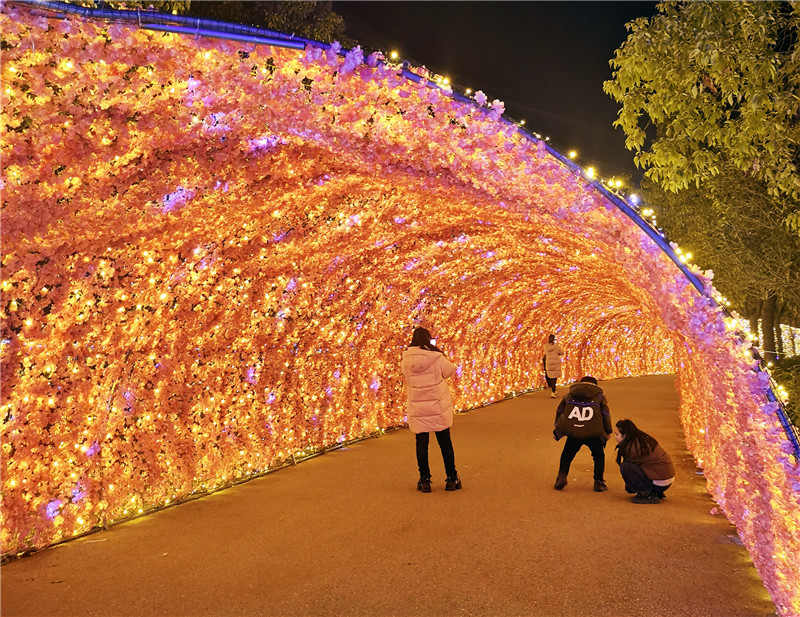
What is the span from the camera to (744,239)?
16.1 metres

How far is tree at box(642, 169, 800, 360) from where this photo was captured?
523 inches

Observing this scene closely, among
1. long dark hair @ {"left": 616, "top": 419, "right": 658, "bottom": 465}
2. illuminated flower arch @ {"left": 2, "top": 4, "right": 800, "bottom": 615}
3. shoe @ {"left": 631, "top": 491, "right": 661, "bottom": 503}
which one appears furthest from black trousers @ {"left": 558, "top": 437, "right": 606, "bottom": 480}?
illuminated flower arch @ {"left": 2, "top": 4, "right": 800, "bottom": 615}

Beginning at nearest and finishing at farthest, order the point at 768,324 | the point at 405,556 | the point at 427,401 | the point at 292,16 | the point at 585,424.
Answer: the point at 405,556, the point at 585,424, the point at 427,401, the point at 292,16, the point at 768,324

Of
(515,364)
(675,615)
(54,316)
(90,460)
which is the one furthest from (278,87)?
(515,364)

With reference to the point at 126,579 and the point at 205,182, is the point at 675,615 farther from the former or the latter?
the point at 205,182

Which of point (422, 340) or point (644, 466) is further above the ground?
point (422, 340)

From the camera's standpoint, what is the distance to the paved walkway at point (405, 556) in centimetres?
491

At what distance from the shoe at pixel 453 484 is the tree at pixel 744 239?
5.60 metres

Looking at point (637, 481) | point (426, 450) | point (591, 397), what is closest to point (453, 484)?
point (426, 450)

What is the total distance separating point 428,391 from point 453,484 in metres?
1.12

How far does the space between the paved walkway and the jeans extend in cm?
16

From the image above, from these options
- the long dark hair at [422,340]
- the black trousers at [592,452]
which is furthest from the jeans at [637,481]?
the long dark hair at [422,340]

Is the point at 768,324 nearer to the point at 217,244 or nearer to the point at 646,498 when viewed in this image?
the point at 646,498

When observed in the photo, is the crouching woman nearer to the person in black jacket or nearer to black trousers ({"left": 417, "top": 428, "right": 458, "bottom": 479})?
the person in black jacket
